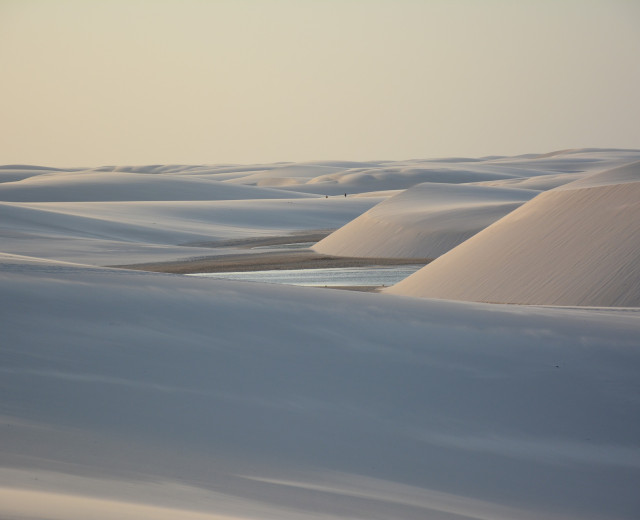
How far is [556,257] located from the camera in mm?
13102

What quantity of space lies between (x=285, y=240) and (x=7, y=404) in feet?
82.6

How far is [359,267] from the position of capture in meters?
19.7

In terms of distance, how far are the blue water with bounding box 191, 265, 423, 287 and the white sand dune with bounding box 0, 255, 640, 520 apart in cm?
875

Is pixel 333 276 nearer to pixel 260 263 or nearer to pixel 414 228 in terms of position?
pixel 260 263

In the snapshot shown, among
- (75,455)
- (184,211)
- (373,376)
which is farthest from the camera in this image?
(184,211)

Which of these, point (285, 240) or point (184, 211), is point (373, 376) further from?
point (184, 211)

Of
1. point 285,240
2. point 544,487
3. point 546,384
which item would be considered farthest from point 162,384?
point 285,240

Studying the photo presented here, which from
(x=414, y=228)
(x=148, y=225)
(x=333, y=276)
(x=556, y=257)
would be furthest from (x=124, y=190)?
(x=556, y=257)

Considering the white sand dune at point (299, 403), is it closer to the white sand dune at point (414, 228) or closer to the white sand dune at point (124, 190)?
the white sand dune at point (414, 228)

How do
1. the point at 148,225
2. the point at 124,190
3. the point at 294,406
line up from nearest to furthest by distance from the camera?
the point at 294,406, the point at 148,225, the point at 124,190

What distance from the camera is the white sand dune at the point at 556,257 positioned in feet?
39.3

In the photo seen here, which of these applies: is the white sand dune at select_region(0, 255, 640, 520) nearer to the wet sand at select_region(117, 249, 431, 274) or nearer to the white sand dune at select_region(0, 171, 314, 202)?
the wet sand at select_region(117, 249, 431, 274)

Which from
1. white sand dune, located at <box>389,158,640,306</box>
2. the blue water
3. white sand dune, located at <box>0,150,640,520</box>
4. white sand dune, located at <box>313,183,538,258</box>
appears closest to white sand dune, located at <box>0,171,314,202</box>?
white sand dune, located at <box>313,183,538,258</box>

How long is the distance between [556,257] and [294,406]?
8998mm
